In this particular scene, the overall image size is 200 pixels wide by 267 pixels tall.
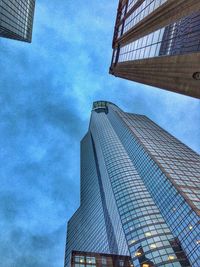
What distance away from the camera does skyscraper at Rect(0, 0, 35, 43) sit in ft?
187

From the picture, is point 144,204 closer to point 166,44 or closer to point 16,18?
point 16,18

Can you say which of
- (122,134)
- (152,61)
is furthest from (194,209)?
(122,134)

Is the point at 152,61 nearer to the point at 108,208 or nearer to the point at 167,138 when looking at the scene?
the point at 108,208

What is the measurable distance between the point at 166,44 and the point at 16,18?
42649mm

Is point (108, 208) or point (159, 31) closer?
point (159, 31)

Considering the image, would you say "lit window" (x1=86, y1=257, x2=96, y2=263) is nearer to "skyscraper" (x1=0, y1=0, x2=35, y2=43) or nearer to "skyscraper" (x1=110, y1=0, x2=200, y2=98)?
"skyscraper" (x1=110, y1=0, x2=200, y2=98)

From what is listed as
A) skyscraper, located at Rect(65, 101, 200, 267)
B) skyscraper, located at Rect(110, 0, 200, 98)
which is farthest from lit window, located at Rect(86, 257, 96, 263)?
skyscraper, located at Rect(110, 0, 200, 98)

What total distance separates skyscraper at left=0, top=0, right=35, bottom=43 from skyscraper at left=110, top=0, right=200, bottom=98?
23797 mm

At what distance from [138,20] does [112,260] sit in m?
65.0

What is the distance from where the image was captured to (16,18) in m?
67.6

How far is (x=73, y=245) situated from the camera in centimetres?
13712

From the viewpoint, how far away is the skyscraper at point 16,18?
187ft

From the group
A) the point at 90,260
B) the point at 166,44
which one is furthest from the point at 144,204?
the point at 166,44

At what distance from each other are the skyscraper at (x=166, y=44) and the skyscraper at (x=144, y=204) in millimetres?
40090
